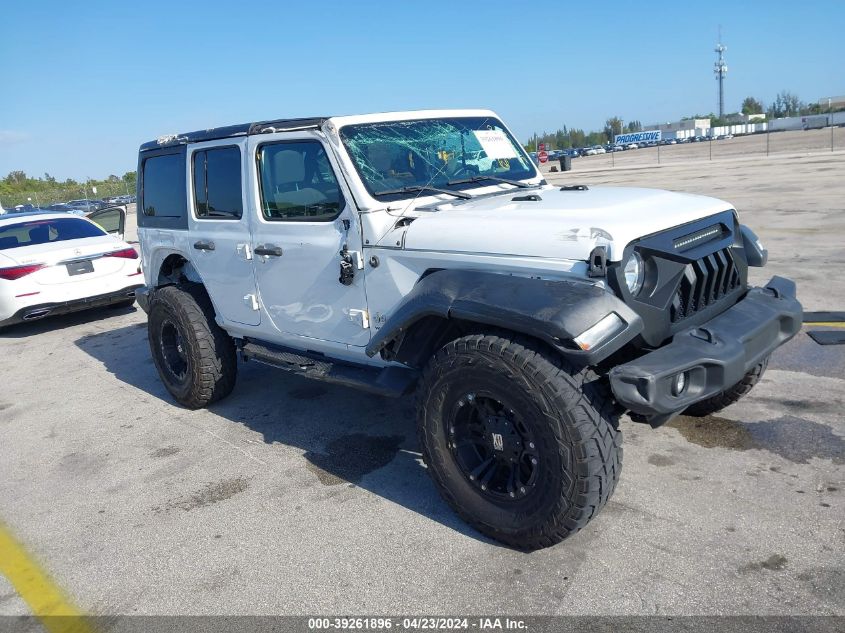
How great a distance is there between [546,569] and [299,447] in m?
2.08

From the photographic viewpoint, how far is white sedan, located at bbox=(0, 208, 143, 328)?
27.1 ft

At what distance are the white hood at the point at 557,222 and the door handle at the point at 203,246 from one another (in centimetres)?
191

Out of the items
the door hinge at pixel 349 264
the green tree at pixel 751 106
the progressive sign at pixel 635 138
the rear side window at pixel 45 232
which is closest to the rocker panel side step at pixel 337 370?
the door hinge at pixel 349 264

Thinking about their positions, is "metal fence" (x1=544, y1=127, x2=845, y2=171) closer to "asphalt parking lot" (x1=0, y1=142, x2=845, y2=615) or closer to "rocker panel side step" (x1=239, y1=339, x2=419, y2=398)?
"asphalt parking lot" (x1=0, y1=142, x2=845, y2=615)

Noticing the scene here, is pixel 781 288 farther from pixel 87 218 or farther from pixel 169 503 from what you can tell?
pixel 87 218

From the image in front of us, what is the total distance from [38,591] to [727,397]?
12.8 ft

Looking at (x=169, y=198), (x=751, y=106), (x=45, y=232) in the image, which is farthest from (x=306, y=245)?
(x=751, y=106)

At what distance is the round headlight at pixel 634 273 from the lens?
124 inches

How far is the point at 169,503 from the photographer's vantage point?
4.14 metres

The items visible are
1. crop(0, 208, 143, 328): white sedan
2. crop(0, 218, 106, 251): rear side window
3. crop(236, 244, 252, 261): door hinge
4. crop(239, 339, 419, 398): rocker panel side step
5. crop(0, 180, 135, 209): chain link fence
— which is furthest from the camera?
crop(0, 180, 135, 209): chain link fence

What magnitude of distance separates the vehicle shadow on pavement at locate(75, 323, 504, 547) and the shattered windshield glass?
5.30ft

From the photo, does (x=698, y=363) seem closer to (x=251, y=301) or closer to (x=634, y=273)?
(x=634, y=273)

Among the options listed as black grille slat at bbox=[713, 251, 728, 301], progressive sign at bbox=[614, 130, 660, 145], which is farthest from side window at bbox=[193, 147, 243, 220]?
progressive sign at bbox=[614, 130, 660, 145]

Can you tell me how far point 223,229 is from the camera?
493 centimetres
